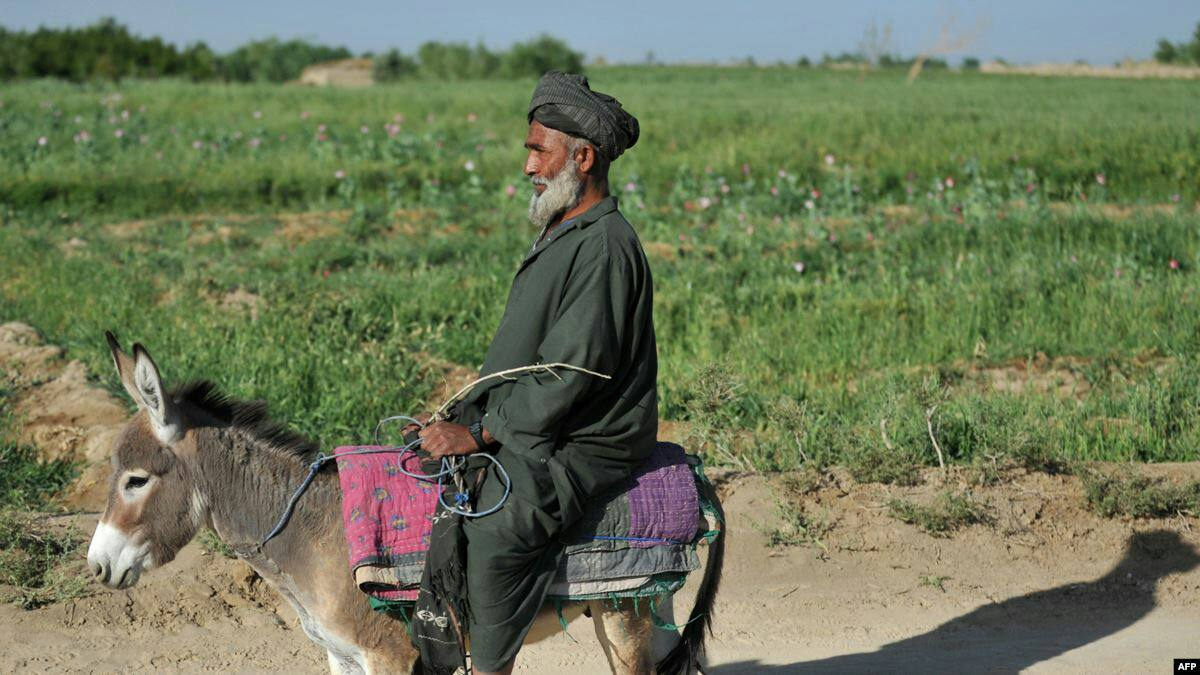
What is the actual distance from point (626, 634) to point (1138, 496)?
377 centimetres

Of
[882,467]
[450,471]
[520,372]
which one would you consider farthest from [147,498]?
[882,467]

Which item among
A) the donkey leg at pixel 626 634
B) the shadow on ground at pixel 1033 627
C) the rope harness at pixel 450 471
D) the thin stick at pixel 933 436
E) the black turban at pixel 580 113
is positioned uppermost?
A: the black turban at pixel 580 113

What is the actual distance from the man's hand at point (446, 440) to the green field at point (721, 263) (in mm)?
3492

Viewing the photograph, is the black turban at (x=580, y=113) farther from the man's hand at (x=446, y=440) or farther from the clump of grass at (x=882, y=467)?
the clump of grass at (x=882, y=467)

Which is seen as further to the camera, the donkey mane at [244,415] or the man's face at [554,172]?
the donkey mane at [244,415]

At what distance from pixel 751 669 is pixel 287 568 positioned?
8.61 feet

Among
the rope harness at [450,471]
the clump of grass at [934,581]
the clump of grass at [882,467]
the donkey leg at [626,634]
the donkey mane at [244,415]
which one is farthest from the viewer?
the clump of grass at [882,467]

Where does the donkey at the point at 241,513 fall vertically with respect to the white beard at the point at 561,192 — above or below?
below

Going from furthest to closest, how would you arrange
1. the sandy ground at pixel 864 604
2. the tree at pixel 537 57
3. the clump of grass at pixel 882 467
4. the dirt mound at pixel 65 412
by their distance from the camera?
the tree at pixel 537 57, the dirt mound at pixel 65 412, the clump of grass at pixel 882 467, the sandy ground at pixel 864 604

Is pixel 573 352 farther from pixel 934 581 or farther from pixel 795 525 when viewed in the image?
pixel 934 581

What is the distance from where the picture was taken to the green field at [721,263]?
7750 millimetres

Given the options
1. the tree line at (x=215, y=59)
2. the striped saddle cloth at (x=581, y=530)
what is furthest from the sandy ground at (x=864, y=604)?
the tree line at (x=215, y=59)

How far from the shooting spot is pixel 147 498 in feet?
12.3

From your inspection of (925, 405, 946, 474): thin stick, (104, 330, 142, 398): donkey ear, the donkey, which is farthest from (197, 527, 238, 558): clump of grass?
(925, 405, 946, 474): thin stick
